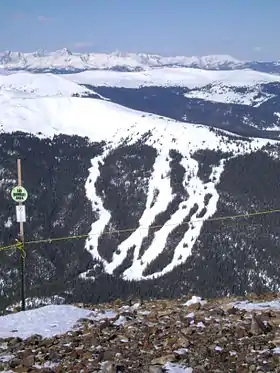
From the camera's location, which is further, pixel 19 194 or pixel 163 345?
pixel 19 194

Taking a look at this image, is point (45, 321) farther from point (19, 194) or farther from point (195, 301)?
point (19, 194)

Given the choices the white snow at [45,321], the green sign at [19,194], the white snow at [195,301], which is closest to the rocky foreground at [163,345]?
the white snow at [45,321]

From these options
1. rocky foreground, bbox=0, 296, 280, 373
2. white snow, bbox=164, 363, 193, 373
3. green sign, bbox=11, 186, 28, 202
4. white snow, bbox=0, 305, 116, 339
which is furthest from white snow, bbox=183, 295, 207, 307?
green sign, bbox=11, 186, 28, 202

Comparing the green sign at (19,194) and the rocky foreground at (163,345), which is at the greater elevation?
the green sign at (19,194)

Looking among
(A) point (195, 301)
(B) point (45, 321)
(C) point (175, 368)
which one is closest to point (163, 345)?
(C) point (175, 368)

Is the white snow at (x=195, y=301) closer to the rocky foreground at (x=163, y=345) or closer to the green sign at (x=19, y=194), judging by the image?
the rocky foreground at (x=163, y=345)

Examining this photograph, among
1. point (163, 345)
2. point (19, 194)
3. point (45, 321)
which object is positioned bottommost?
point (45, 321)
